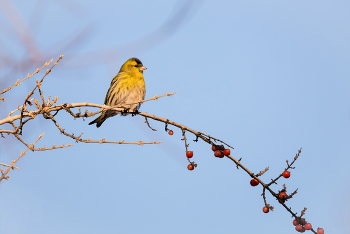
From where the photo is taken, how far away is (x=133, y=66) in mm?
7504

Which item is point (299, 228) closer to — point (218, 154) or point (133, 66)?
point (218, 154)

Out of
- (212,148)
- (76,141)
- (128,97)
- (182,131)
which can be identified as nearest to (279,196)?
(212,148)

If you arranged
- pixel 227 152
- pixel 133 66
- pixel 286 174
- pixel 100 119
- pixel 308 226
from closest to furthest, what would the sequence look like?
pixel 308 226, pixel 286 174, pixel 227 152, pixel 100 119, pixel 133 66

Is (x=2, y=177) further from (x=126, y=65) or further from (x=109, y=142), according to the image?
(x=126, y=65)

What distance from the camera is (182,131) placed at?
4.02 m

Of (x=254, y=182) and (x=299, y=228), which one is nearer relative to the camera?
(x=299, y=228)

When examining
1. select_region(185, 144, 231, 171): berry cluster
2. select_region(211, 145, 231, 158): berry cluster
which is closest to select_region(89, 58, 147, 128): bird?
select_region(185, 144, 231, 171): berry cluster

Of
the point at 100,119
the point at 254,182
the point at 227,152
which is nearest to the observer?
the point at 254,182

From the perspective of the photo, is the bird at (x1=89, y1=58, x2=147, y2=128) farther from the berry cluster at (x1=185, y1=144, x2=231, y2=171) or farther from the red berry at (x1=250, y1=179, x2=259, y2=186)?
the red berry at (x1=250, y1=179, x2=259, y2=186)

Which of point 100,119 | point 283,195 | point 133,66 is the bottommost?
point 283,195

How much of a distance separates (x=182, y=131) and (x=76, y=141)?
3.84ft

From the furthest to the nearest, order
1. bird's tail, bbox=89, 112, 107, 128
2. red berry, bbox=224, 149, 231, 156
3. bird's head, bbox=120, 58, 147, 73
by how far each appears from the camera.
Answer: bird's head, bbox=120, 58, 147, 73
bird's tail, bbox=89, 112, 107, 128
red berry, bbox=224, 149, 231, 156

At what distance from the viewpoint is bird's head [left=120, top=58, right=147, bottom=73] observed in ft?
24.3

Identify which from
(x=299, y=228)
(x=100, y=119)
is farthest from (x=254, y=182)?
(x=100, y=119)
